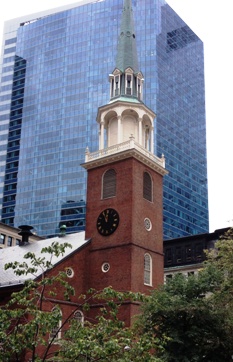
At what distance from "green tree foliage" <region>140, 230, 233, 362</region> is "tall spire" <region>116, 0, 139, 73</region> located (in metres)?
21.3

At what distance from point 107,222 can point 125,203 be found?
2.03 metres

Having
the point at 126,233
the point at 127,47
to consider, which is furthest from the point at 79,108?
the point at 126,233

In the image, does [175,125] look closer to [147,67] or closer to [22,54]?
[147,67]

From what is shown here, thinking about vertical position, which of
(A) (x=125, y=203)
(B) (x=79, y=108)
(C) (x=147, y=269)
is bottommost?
(C) (x=147, y=269)

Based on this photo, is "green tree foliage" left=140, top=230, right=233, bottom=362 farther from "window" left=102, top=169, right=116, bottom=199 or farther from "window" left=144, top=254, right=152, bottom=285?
"window" left=102, top=169, right=116, bottom=199

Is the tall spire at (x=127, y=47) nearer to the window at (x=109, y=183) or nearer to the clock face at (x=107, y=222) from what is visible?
the window at (x=109, y=183)

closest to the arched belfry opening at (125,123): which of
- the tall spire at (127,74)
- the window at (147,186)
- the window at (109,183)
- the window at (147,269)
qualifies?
the tall spire at (127,74)

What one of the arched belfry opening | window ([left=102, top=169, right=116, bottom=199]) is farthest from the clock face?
the arched belfry opening

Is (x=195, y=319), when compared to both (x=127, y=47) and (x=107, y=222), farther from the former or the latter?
(x=127, y=47)

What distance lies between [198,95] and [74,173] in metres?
44.0

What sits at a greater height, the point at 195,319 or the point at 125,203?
the point at 125,203

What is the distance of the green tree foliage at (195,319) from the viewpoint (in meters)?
27.5

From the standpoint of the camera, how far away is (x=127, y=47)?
4588 centimetres

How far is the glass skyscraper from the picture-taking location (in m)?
113
